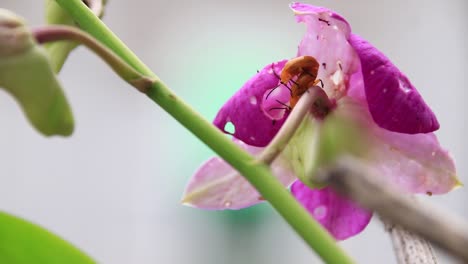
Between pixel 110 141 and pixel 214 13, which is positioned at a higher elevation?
pixel 214 13

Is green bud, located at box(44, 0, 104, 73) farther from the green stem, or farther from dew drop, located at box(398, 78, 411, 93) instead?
dew drop, located at box(398, 78, 411, 93)

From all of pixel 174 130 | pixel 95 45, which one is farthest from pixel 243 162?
pixel 174 130

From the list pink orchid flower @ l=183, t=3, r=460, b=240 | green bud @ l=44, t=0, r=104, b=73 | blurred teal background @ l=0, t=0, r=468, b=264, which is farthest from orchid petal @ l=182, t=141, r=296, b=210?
blurred teal background @ l=0, t=0, r=468, b=264

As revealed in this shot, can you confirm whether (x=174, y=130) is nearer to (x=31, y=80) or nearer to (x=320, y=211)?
(x=320, y=211)

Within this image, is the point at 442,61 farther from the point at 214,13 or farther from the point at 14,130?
the point at 14,130

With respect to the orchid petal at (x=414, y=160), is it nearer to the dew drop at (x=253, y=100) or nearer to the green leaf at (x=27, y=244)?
the dew drop at (x=253, y=100)

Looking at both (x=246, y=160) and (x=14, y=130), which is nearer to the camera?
(x=246, y=160)

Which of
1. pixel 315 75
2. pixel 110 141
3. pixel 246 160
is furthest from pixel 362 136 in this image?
pixel 110 141
